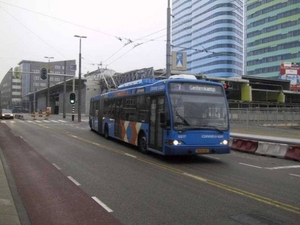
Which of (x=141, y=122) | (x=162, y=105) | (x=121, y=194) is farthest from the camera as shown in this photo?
(x=141, y=122)

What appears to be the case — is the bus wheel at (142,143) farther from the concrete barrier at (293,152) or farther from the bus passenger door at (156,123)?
the concrete barrier at (293,152)

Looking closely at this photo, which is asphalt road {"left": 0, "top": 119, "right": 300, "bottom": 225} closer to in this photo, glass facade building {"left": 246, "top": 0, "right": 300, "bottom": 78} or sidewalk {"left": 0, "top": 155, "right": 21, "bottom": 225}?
sidewalk {"left": 0, "top": 155, "right": 21, "bottom": 225}

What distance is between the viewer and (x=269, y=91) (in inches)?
2931

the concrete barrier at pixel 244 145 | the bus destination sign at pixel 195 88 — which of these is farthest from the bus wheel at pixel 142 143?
the concrete barrier at pixel 244 145

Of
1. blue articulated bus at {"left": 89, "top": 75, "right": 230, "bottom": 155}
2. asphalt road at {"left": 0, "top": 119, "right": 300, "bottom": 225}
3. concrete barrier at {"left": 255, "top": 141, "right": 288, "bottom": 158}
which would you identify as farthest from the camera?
concrete barrier at {"left": 255, "top": 141, "right": 288, "bottom": 158}

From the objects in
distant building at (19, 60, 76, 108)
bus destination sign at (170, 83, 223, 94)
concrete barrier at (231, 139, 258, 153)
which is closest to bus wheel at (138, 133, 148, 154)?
bus destination sign at (170, 83, 223, 94)

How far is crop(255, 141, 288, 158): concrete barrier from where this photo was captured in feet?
48.7

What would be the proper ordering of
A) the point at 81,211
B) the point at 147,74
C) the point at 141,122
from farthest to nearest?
the point at 147,74 < the point at 141,122 < the point at 81,211

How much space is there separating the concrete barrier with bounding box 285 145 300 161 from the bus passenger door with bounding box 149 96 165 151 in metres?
5.55

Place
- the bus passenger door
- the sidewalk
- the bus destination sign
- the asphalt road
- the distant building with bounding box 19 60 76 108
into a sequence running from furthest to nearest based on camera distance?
the distant building with bounding box 19 60 76 108
the bus passenger door
the bus destination sign
the asphalt road
the sidewalk

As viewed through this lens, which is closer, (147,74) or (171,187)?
(171,187)

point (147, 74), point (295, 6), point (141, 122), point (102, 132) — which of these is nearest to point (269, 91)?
point (147, 74)

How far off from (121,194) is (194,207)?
1.65 meters

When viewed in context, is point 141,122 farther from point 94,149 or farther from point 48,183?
point 48,183
